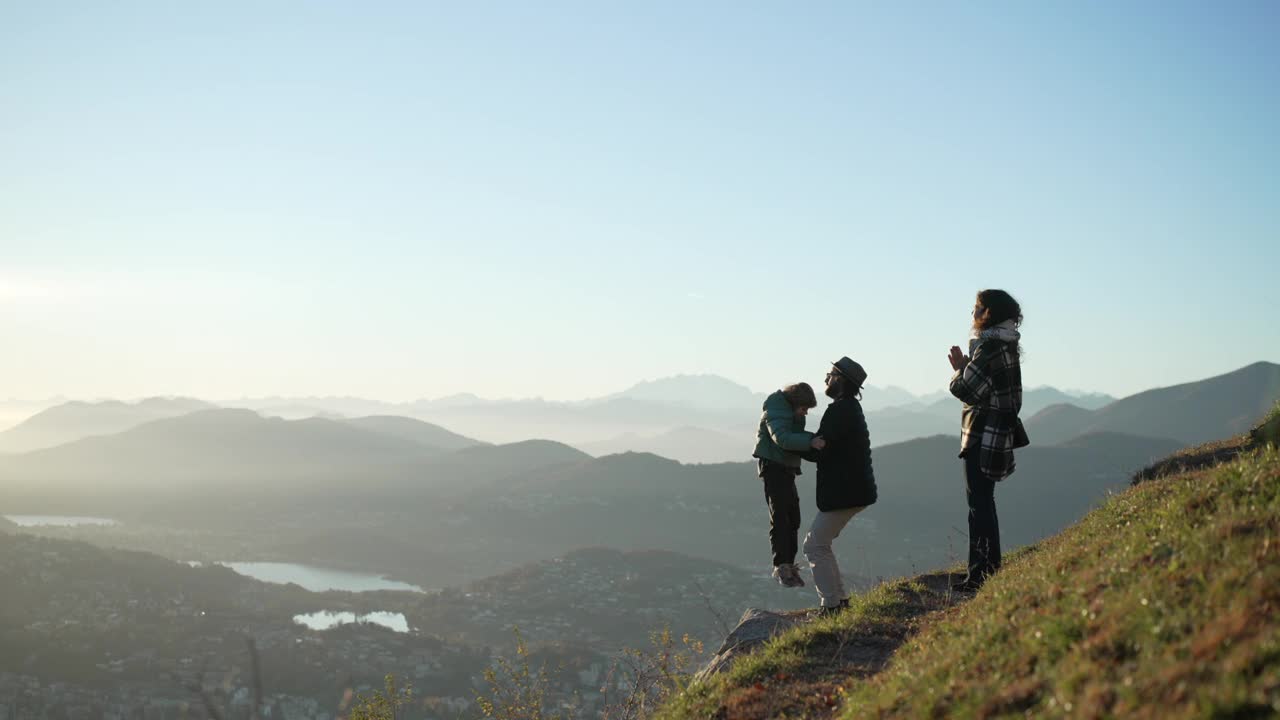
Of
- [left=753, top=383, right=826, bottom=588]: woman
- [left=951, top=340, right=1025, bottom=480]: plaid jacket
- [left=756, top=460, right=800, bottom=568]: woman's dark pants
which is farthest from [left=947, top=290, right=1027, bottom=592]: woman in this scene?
[left=756, top=460, right=800, bottom=568]: woman's dark pants

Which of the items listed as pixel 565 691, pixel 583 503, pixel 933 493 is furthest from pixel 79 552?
pixel 933 493

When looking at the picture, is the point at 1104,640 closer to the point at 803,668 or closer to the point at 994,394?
the point at 803,668

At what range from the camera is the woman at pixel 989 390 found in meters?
10.3

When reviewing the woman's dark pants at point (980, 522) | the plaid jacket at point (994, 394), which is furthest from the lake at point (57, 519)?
the plaid jacket at point (994, 394)

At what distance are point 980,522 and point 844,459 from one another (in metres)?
2.16

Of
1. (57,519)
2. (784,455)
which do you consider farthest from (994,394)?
(57,519)

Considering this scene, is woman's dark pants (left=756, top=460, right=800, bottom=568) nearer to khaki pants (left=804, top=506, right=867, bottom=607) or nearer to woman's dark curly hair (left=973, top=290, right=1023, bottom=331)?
khaki pants (left=804, top=506, right=867, bottom=607)

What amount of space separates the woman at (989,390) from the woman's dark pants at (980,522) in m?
0.01

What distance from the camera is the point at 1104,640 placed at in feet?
19.4

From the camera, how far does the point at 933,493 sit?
152 metres

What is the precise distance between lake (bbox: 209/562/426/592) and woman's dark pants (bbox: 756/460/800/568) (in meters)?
108

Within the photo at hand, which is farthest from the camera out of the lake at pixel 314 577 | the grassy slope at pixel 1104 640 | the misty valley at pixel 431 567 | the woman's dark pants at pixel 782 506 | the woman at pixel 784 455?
the lake at pixel 314 577

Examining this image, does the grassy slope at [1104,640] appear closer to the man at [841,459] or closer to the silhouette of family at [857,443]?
the silhouette of family at [857,443]

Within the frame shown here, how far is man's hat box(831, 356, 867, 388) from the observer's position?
428 inches
